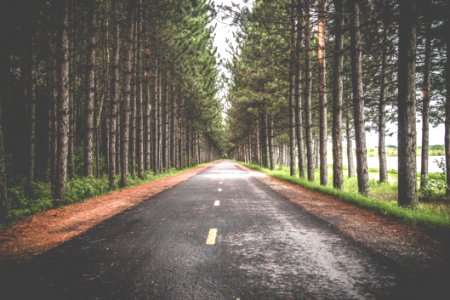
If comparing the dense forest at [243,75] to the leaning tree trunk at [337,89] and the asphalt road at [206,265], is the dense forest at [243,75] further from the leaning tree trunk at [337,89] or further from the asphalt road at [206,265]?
the asphalt road at [206,265]

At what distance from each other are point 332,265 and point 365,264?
506 mm

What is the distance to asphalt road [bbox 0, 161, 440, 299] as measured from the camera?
152 inches

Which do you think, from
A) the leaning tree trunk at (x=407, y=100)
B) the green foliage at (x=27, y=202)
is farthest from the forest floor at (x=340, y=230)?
the leaning tree trunk at (x=407, y=100)

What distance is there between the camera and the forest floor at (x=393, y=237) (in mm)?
4938

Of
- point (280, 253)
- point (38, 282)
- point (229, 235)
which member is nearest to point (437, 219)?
point (280, 253)

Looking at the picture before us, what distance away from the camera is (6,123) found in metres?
22.3

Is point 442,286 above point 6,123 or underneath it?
underneath

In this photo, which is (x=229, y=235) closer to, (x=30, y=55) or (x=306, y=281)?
(x=306, y=281)

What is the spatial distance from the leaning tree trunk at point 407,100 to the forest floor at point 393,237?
54.1 inches

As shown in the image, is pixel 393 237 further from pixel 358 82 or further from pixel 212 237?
pixel 358 82

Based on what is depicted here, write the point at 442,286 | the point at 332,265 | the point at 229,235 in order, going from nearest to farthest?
1. the point at 442,286
2. the point at 332,265
3. the point at 229,235

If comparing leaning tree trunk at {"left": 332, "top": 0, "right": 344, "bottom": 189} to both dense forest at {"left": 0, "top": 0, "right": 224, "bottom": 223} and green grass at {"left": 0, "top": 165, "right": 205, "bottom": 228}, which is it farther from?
green grass at {"left": 0, "top": 165, "right": 205, "bottom": 228}

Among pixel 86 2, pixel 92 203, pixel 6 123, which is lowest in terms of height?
pixel 92 203

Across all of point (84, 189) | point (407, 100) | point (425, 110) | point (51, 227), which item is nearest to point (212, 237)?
point (51, 227)
